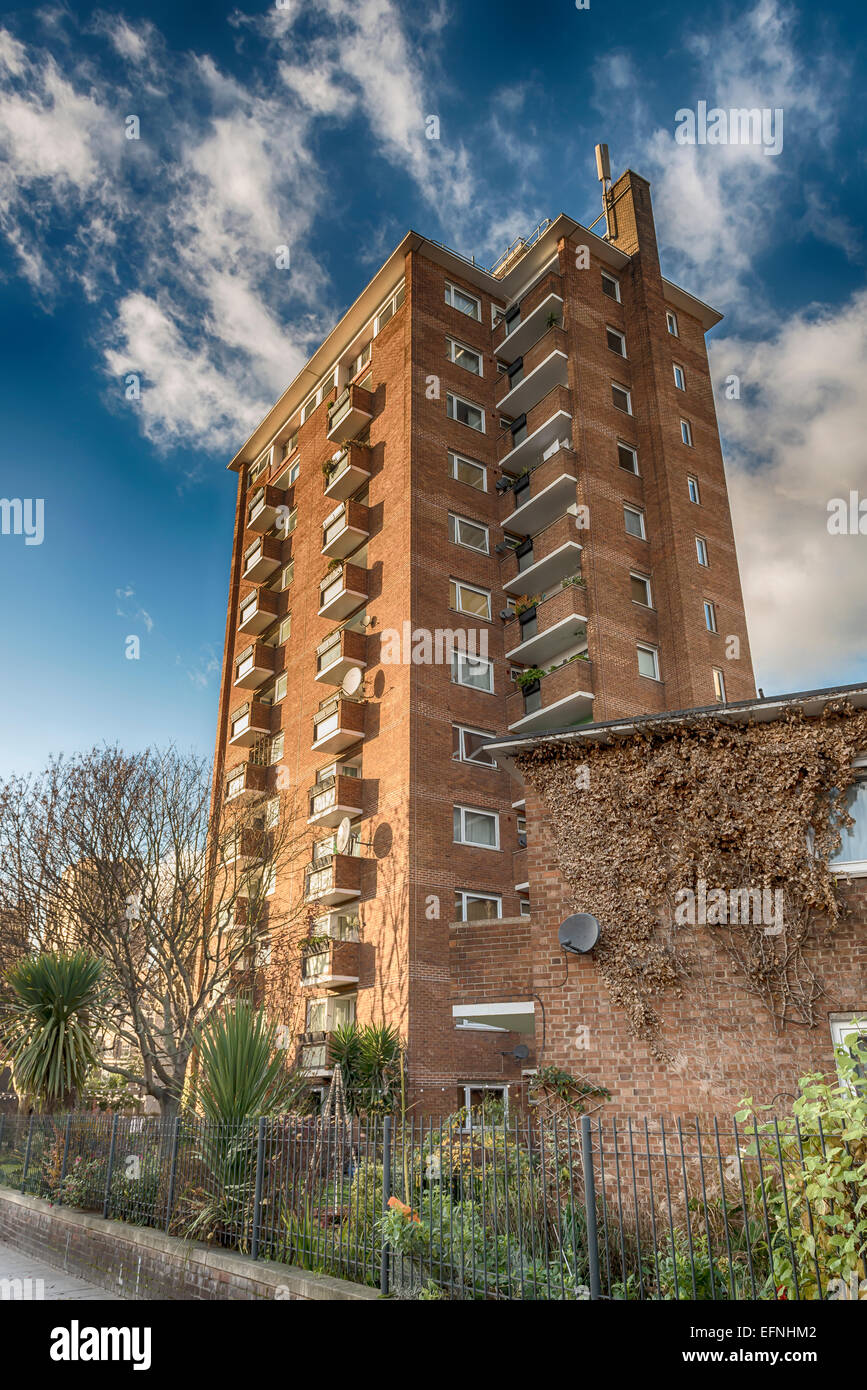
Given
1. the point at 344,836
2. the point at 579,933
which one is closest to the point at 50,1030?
the point at 579,933

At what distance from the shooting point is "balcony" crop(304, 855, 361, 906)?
24.1 m

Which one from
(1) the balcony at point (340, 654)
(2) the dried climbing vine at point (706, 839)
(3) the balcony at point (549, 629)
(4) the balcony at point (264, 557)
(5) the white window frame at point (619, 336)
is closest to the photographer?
(2) the dried climbing vine at point (706, 839)

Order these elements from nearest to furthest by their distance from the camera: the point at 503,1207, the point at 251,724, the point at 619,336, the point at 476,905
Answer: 1. the point at 503,1207
2. the point at 476,905
3. the point at 619,336
4. the point at 251,724

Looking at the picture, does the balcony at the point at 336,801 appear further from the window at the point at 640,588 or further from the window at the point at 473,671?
the window at the point at 640,588

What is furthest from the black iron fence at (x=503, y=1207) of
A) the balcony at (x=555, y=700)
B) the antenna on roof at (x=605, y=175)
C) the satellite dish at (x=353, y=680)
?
the antenna on roof at (x=605, y=175)

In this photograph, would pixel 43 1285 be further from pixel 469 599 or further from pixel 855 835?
pixel 469 599

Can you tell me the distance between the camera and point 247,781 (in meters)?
31.6

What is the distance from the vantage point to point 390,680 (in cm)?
2584

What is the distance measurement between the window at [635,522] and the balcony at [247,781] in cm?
1458

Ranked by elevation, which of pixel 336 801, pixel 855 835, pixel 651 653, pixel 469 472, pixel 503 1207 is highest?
pixel 469 472

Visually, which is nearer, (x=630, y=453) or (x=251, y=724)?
(x=630, y=453)

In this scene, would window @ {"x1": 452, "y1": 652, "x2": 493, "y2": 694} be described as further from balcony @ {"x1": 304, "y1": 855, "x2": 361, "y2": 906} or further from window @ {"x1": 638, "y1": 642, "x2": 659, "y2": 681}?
balcony @ {"x1": 304, "y1": 855, "x2": 361, "y2": 906}

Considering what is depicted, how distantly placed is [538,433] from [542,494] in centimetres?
233

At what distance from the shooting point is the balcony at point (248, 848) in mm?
23500
